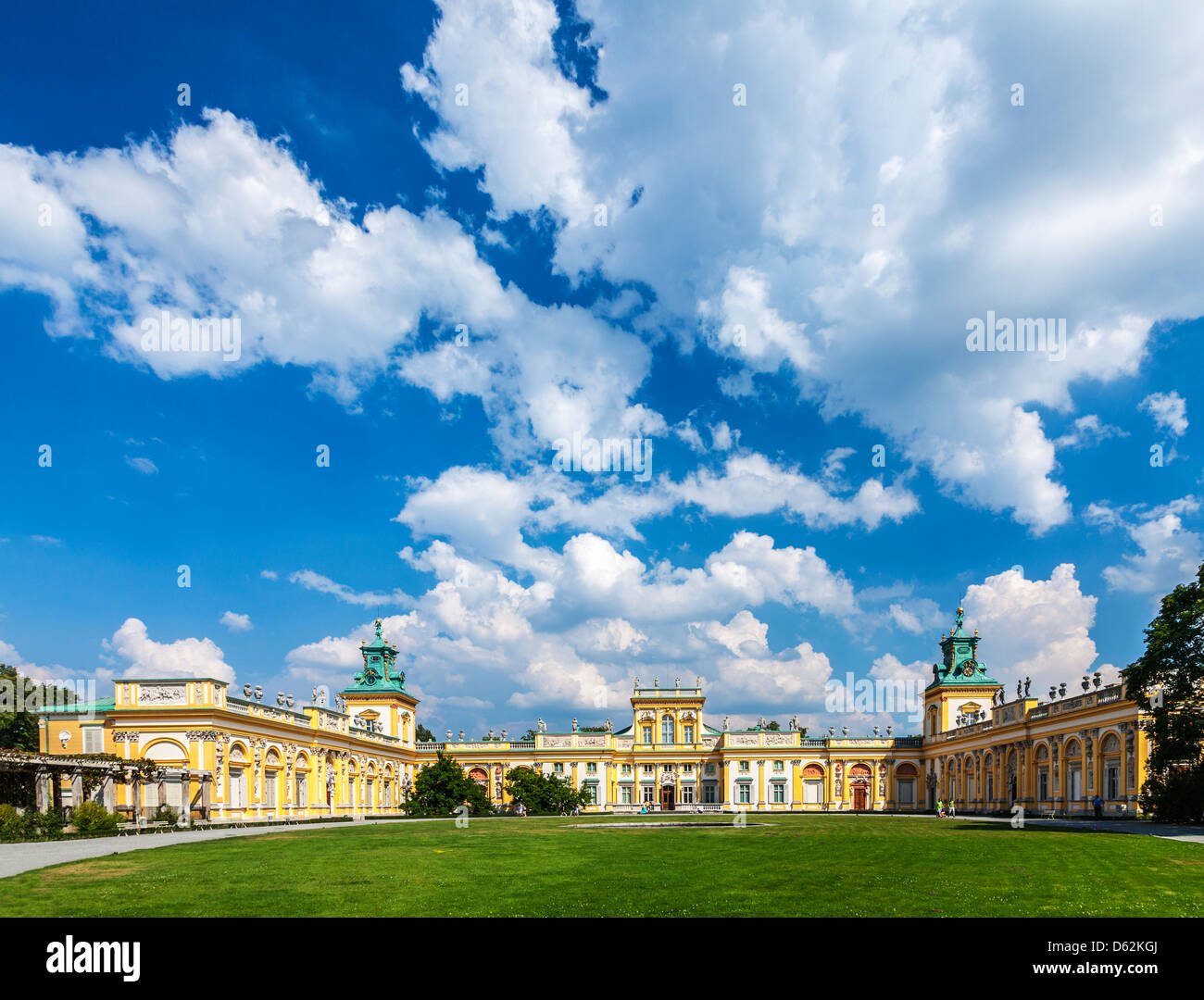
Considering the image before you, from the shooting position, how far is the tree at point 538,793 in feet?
210

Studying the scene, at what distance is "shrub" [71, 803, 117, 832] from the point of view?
113 feet

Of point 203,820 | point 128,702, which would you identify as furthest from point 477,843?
point 128,702

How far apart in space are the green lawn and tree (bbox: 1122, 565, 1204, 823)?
757 cm

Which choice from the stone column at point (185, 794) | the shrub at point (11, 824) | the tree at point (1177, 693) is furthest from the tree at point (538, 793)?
the tree at point (1177, 693)

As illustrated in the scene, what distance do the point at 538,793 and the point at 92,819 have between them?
114ft

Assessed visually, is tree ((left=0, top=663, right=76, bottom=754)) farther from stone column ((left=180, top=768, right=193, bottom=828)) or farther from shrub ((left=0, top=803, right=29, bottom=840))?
shrub ((left=0, top=803, right=29, bottom=840))

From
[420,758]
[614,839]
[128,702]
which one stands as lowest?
[420,758]

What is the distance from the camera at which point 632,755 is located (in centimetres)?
8706

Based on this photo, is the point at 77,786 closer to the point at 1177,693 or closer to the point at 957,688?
the point at 1177,693

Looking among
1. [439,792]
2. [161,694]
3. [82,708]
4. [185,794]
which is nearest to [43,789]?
[185,794]

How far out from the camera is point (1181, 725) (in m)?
30.9

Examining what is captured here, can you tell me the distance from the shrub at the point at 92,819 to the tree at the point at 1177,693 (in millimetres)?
40322
